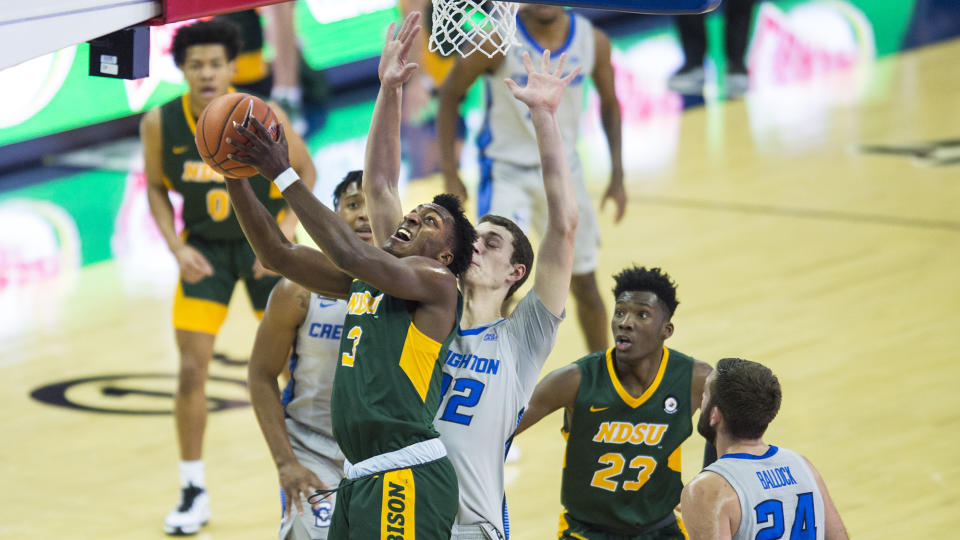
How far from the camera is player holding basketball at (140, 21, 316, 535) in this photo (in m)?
6.94

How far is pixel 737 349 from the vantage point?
8.84 m

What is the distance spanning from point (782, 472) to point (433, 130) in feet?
37.9

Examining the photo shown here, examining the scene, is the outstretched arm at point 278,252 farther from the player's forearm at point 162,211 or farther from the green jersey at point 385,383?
the player's forearm at point 162,211

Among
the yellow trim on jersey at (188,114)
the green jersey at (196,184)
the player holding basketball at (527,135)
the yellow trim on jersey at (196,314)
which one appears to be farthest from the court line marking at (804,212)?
the yellow trim on jersey at (196,314)

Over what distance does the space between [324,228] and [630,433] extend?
5.22 feet

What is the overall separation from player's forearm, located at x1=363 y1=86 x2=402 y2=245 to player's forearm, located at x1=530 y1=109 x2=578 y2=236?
0.55 m

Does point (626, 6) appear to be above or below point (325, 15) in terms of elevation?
above

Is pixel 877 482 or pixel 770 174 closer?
pixel 877 482

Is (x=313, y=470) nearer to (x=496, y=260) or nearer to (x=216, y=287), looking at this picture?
(x=496, y=260)

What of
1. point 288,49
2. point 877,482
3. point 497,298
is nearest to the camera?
point 497,298

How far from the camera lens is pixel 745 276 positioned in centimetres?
→ 1045

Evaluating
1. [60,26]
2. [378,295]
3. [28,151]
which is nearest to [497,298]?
[378,295]

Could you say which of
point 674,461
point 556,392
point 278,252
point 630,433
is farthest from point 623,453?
point 278,252

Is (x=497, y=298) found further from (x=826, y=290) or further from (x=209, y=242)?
(x=826, y=290)
